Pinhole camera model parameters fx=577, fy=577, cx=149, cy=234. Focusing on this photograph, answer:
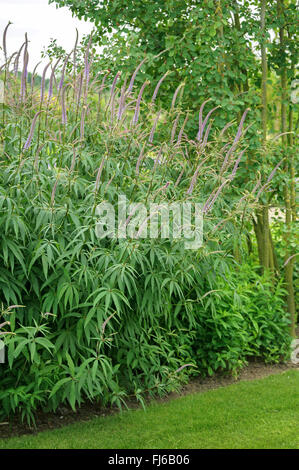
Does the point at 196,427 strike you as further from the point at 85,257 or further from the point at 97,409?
the point at 85,257

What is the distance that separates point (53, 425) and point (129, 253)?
4.61 ft

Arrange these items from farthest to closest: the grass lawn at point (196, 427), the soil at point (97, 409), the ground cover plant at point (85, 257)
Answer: the soil at point (97, 409) → the grass lawn at point (196, 427) → the ground cover plant at point (85, 257)

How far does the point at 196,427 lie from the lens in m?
3.84

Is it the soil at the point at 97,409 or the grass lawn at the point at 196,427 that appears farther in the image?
the soil at the point at 97,409

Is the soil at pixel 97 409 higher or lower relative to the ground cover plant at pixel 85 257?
lower

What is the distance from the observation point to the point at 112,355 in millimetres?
4121

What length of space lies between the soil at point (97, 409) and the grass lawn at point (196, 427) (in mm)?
108

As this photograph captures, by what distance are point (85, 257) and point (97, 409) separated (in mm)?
1294

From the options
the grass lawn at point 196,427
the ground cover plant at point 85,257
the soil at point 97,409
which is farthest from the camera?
the soil at point 97,409

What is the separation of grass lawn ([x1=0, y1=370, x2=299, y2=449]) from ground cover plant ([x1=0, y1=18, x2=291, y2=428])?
185mm

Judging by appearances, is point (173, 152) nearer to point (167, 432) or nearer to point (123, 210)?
point (123, 210)

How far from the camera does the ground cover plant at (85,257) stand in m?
3.43

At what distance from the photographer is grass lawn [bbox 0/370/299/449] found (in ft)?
11.8

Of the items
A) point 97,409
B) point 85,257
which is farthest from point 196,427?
point 85,257
